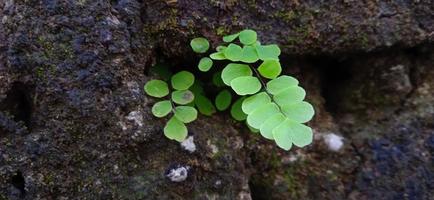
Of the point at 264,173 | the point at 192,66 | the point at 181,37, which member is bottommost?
the point at 264,173

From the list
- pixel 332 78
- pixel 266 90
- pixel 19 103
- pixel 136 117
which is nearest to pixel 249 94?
pixel 266 90

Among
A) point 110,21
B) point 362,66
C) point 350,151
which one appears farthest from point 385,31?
point 110,21

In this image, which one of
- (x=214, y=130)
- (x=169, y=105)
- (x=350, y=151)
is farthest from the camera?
(x=350, y=151)

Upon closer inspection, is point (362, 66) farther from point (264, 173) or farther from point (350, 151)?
point (264, 173)

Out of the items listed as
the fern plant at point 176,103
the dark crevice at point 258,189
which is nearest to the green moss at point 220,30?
the fern plant at point 176,103

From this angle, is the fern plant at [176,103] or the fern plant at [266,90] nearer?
the fern plant at [266,90]

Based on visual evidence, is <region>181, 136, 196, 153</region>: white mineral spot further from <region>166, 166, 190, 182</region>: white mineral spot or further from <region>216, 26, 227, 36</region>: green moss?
<region>216, 26, 227, 36</region>: green moss

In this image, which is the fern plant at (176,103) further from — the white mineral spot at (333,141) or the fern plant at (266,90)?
the white mineral spot at (333,141)

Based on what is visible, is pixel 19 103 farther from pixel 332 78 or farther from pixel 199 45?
pixel 332 78
